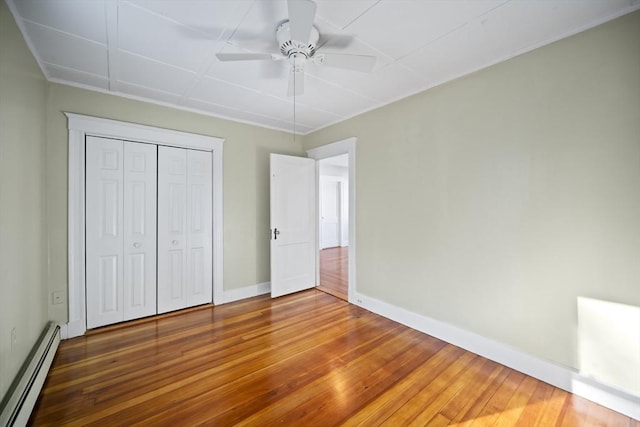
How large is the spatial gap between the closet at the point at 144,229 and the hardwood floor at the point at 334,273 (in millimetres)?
1788

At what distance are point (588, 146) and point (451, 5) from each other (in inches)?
52.3

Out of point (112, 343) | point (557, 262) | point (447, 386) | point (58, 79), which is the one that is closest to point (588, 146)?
point (557, 262)

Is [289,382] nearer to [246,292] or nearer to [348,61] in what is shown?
[246,292]

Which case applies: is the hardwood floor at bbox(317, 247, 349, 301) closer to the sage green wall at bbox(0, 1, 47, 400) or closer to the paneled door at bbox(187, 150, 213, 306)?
the paneled door at bbox(187, 150, 213, 306)

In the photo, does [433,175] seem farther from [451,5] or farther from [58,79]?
[58,79]

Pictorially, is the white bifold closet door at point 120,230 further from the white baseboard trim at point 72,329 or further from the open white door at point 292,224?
the open white door at point 292,224

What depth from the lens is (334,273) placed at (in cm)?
511

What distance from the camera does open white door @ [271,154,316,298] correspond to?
3.73 m

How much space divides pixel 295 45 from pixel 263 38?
30cm

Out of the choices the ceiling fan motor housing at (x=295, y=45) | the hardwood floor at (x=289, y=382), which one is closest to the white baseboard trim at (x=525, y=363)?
the hardwood floor at (x=289, y=382)

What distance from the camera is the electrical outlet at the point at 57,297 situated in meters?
2.52

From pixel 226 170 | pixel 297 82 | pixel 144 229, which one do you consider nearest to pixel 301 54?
pixel 297 82

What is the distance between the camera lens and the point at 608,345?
171 centimetres

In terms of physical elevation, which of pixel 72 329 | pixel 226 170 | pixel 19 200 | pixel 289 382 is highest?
pixel 226 170
